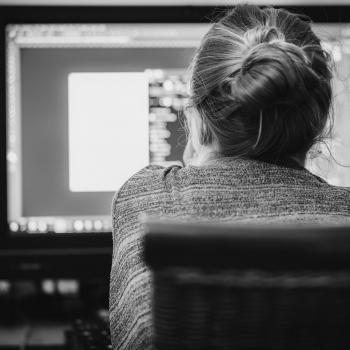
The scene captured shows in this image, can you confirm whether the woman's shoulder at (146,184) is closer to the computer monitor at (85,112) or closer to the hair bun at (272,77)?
the hair bun at (272,77)

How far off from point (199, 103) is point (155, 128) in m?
0.51

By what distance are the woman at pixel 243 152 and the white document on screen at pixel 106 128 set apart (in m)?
0.48

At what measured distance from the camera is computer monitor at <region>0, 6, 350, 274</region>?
3.91 ft

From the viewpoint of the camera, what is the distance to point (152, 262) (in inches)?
15.6

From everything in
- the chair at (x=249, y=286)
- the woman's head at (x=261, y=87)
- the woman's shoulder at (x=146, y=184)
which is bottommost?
the chair at (x=249, y=286)

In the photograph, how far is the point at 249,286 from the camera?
1.32 feet

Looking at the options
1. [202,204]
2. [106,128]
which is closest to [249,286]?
[202,204]

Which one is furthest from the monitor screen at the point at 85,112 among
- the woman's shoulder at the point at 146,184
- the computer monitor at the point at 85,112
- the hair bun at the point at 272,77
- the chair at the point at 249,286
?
the chair at the point at 249,286

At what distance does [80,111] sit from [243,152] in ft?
1.98

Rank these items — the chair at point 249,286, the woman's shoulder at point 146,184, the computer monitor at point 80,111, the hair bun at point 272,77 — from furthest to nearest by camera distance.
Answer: the computer monitor at point 80,111 < the woman's shoulder at point 146,184 < the hair bun at point 272,77 < the chair at point 249,286

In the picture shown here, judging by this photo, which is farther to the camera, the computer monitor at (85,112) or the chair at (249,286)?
the computer monitor at (85,112)

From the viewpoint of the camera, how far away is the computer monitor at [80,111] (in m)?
1.19

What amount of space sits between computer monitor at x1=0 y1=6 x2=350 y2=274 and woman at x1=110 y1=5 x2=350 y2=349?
1.56ft

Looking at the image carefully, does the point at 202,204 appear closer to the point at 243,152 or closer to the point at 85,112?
the point at 243,152
